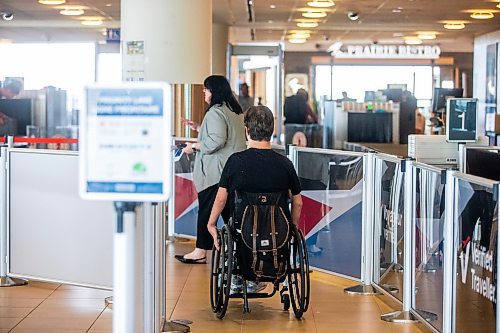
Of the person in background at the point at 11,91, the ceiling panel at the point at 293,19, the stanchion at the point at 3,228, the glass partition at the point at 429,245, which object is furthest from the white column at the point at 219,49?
the glass partition at the point at 429,245

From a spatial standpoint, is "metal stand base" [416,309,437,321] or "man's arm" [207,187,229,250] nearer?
"metal stand base" [416,309,437,321]

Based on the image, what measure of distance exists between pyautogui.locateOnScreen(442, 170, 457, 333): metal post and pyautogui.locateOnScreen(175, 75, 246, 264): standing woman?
2479mm

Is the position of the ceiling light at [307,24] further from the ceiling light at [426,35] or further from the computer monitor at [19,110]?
the computer monitor at [19,110]

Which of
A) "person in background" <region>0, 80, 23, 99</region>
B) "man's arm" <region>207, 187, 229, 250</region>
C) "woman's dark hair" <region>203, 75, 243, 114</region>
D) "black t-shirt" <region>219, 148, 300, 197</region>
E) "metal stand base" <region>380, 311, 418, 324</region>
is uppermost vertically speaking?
"person in background" <region>0, 80, 23, 99</region>

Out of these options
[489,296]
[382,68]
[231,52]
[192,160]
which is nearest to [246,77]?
[231,52]

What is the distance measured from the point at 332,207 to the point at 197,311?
4.90ft

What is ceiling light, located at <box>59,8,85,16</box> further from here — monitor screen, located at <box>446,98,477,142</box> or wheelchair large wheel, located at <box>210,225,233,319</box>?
wheelchair large wheel, located at <box>210,225,233,319</box>

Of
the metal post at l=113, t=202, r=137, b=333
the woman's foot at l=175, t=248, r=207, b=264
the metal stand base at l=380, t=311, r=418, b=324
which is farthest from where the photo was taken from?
the woman's foot at l=175, t=248, r=207, b=264

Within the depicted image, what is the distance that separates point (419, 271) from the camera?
5.90m

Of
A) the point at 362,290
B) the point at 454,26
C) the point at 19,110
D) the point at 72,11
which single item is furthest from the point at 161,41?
the point at 454,26

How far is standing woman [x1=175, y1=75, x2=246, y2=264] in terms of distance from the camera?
730 centimetres

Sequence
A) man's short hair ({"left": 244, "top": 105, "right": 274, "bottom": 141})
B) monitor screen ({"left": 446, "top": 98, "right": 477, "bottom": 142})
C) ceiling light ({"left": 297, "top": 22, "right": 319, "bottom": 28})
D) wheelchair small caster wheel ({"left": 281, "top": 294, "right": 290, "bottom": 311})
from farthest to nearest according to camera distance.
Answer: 1. ceiling light ({"left": 297, "top": 22, "right": 319, "bottom": 28})
2. monitor screen ({"left": 446, "top": 98, "right": 477, "bottom": 142})
3. wheelchair small caster wheel ({"left": 281, "top": 294, "right": 290, "bottom": 311})
4. man's short hair ({"left": 244, "top": 105, "right": 274, "bottom": 141})

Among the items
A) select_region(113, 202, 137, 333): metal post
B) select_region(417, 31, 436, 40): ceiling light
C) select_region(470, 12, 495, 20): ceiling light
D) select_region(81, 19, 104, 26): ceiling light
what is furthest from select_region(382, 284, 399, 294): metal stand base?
select_region(417, 31, 436, 40): ceiling light

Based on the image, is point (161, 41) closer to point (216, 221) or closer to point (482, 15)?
point (216, 221)
